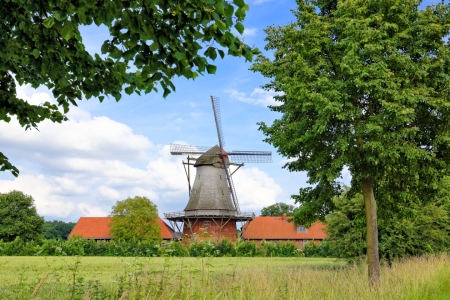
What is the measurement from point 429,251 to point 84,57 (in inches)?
682

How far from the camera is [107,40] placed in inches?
229

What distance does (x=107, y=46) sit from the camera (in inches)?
229

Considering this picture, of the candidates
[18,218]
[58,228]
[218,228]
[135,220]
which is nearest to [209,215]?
[218,228]

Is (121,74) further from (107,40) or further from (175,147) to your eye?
(175,147)

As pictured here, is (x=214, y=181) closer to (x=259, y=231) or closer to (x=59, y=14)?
(x=259, y=231)

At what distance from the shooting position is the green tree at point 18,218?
5581 cm

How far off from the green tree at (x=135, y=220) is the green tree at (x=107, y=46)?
45739 mm

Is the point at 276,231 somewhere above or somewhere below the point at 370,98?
below

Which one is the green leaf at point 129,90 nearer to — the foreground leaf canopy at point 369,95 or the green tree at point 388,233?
the foreground leaf canopy at point 369,95

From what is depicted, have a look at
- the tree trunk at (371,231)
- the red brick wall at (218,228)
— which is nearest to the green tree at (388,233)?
the tree trunk at (371,231)

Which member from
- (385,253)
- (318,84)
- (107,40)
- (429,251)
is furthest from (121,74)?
(429,251)

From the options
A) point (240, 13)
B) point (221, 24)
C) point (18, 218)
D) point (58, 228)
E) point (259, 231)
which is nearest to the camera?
point (221, 24)

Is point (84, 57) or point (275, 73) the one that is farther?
point (275, 73)

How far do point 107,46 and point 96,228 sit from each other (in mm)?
56410
